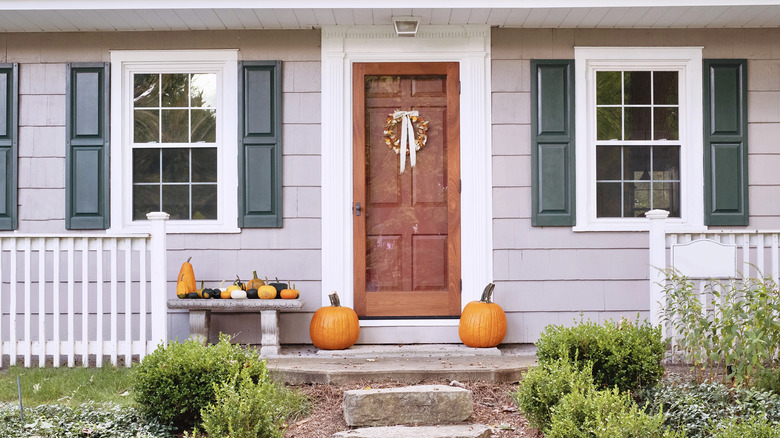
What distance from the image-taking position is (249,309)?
17.0 feet

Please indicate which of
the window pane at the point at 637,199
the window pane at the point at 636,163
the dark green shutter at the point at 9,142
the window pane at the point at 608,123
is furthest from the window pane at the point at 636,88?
the dark green shutter at the point at 9,142

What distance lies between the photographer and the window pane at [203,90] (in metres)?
5.59

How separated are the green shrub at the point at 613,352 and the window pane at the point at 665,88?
254 cm

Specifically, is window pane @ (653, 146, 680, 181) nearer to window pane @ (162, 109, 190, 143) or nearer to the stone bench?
the stone bench

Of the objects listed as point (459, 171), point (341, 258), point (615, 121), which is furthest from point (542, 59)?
point (341, 258)

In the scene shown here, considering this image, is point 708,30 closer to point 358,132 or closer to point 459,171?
point 459,171

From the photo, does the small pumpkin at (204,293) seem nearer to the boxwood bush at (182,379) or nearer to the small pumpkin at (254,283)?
the small pumpkin at (254,283)

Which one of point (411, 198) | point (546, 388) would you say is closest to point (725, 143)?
point (411, 198)

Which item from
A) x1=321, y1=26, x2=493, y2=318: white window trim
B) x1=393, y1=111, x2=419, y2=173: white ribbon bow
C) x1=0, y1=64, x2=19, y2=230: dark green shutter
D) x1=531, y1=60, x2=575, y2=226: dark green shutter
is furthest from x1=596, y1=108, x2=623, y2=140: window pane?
x1=0, y1=64, x2=19, y2=230: dark green shutter

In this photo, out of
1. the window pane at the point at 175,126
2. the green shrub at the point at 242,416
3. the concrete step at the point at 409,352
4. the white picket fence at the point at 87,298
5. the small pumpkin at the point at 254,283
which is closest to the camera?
the green shrub at the point at 242,416

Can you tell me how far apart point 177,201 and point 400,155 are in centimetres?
184

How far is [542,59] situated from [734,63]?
153 cm

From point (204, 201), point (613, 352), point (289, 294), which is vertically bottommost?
point (613, 352)

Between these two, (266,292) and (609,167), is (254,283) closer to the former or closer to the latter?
(266,292)
